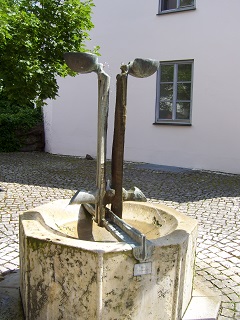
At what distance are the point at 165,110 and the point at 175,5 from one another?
312 cm

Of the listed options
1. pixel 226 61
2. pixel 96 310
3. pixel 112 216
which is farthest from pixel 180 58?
pixel 96 310

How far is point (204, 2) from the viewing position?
1029 centimetres

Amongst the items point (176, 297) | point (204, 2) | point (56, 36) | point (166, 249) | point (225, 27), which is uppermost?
point (204, 2)

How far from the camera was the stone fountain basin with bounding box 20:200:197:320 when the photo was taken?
7.72 feet

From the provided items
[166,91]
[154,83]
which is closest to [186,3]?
[154,83]

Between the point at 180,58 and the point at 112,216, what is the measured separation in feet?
28.8

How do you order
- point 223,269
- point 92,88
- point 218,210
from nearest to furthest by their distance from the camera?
point 223,269 < point 218,210 < point 92,88

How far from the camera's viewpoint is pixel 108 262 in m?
2.33

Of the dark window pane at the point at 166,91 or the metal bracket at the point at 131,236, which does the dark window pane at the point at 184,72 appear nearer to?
the dark window pane at the point at 166,91

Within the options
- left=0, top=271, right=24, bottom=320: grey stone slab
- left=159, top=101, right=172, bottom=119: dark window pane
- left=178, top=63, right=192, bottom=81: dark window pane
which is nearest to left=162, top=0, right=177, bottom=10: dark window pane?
left=178, top=63, right=192, bottom=81: dark window pane

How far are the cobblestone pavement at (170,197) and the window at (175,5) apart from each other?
4.72 metres

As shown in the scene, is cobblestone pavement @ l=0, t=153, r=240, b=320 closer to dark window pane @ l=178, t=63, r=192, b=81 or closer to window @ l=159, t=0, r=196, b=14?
dark window pane @ l=178, t=63, r=192, b=81

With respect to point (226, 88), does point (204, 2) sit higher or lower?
higher

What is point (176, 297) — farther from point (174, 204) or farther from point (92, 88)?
point (92, 88)
